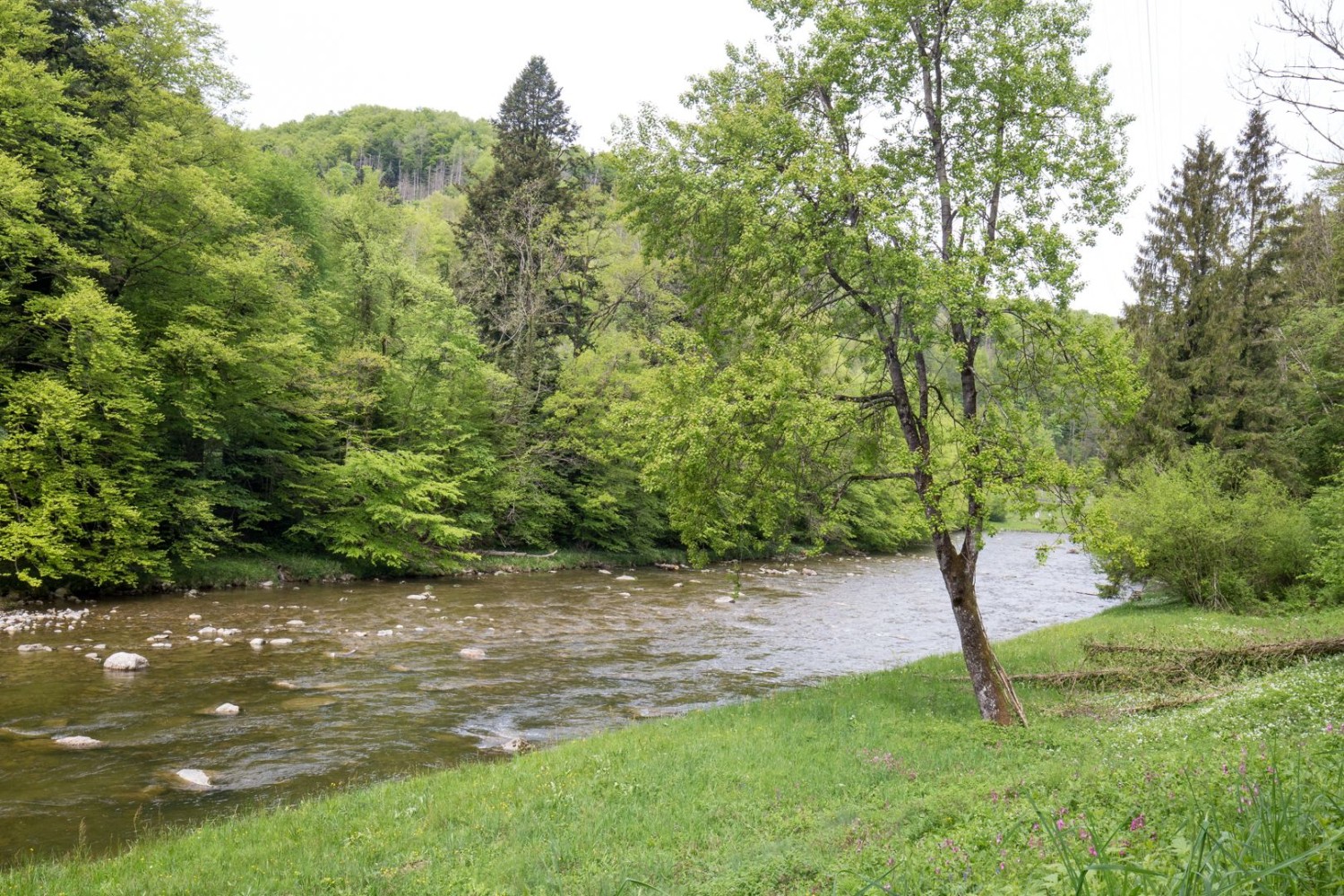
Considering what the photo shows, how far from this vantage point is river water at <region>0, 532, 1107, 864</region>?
34.0 ft

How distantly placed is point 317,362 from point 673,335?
2175cm

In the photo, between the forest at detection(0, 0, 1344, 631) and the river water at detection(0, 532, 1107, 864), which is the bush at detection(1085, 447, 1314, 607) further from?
the river water at detection(0, 532, 1107, 864)

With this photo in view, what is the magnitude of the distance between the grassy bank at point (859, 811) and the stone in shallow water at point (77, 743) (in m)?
4.71

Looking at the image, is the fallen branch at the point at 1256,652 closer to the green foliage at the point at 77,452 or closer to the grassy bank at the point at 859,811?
the grassy bank at the point at 859,811

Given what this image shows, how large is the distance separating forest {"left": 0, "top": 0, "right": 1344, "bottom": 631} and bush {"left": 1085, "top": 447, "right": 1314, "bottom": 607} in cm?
12

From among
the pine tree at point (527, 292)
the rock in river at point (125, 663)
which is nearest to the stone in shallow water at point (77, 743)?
the rock in river at point (125, 663)

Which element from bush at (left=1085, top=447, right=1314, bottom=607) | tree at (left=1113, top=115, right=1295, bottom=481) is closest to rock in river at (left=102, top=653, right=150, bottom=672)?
bush at (left=1085, top=447, right=1314, bottom=607)

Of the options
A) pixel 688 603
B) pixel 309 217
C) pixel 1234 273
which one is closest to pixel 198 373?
pixel 309 217

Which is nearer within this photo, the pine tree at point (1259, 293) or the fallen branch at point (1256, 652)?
the fallen branch at point (1256, 652)

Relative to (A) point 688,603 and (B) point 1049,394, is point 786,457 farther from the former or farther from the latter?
(A) point 688,603

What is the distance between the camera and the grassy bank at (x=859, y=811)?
3.45 meters

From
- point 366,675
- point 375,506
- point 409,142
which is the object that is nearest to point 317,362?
point 375,506

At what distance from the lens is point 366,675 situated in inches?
639

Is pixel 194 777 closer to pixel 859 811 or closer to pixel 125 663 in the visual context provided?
pixel 125 663
